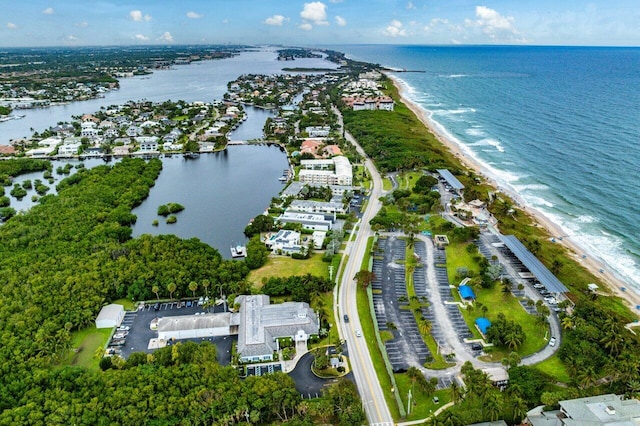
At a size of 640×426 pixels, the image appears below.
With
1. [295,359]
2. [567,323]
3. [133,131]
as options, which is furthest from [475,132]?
[295,359]

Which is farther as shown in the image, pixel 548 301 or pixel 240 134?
pixel 240 134

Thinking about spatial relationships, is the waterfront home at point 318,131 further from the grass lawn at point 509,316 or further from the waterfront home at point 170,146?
the grass lawn at point 509,316

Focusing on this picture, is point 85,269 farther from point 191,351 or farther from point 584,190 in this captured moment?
point 584,190

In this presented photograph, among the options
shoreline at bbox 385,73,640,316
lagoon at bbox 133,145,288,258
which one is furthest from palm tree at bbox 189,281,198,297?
shoreline at bbox 385,73,640,316

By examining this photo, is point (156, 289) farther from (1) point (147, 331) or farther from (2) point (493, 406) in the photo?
(2) point (493, 406)

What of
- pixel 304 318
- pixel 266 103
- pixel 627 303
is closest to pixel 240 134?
pixel 266 103
